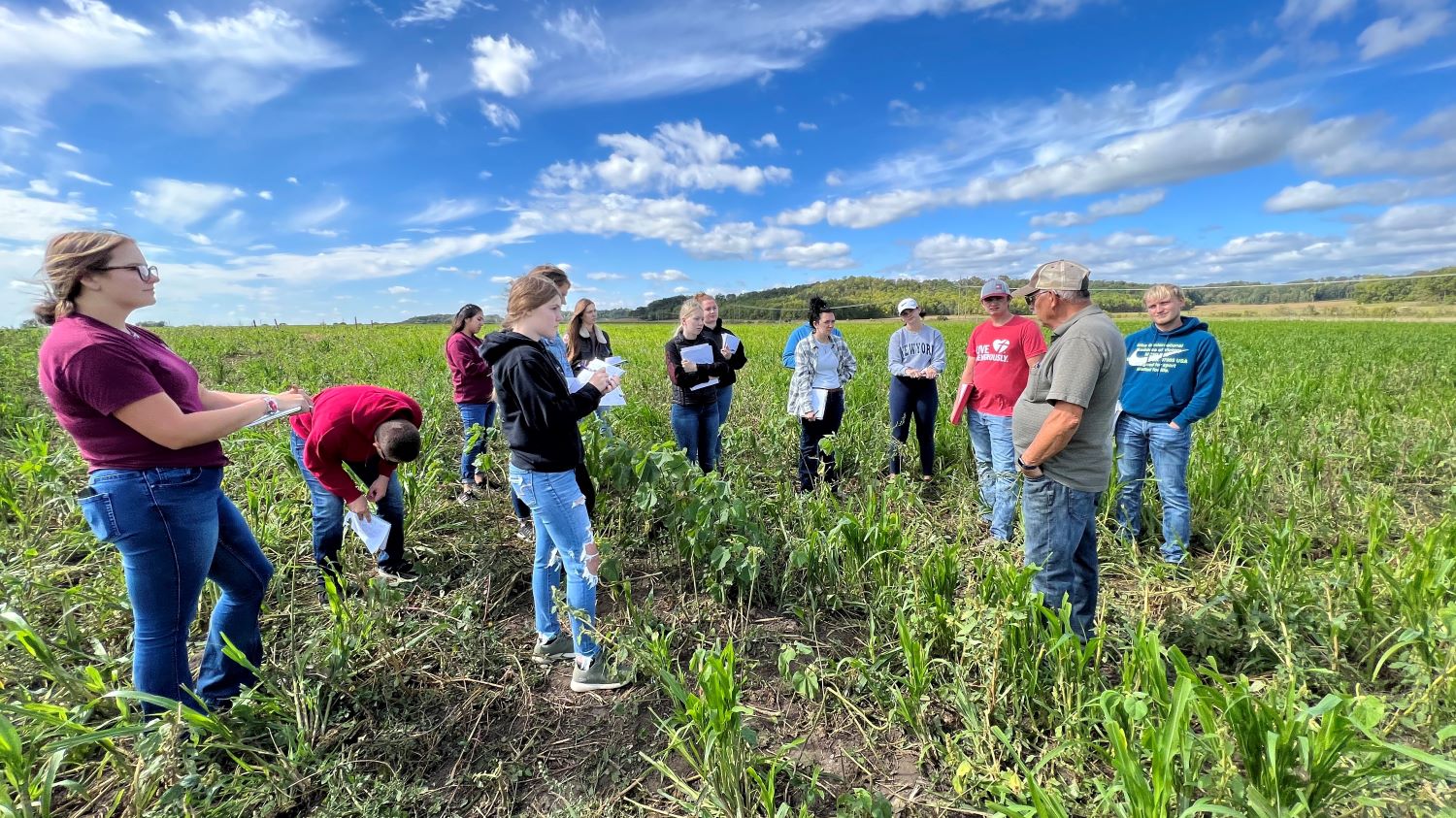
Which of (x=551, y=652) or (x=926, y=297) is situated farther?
(x=926, y=297)

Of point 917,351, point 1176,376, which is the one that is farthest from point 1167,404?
point 917,351

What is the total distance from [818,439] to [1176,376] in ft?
7.99

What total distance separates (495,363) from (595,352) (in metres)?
2.38

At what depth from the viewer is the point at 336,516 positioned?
115 inches

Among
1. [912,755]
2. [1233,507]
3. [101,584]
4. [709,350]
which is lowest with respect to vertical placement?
[912,755]

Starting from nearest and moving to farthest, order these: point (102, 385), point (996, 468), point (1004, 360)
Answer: point (102, 385), point (1004, 360), point (996, 468)

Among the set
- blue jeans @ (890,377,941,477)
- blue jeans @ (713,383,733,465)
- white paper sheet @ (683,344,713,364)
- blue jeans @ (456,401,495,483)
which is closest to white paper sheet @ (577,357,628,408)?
white paper sheet @ (683,344,713,364)

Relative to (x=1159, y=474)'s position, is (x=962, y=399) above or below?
above

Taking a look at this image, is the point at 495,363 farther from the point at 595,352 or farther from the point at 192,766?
the point at 595,352

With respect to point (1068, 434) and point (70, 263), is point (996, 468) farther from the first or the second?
point (70, 263)

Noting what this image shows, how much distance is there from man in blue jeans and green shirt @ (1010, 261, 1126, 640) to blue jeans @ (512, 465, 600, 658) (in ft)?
6.21

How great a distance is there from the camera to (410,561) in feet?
10.9

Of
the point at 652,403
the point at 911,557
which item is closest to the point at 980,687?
the point at 911,557

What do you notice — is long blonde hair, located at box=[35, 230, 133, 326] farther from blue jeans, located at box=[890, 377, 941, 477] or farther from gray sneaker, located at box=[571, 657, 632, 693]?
blue jeans, located at box=[890, 377, 941, 477]
